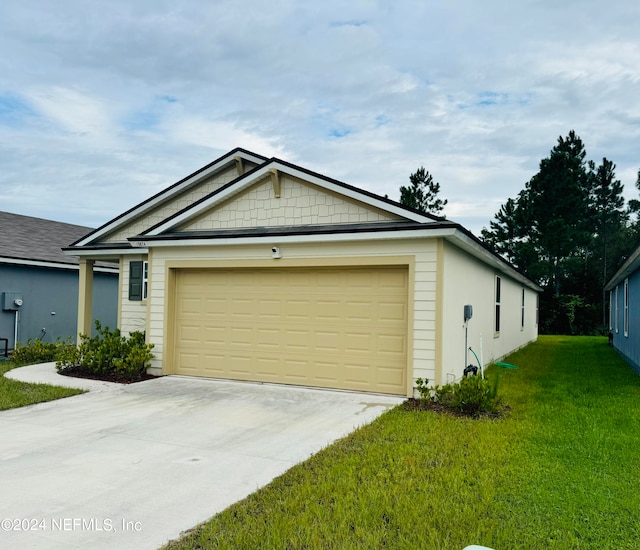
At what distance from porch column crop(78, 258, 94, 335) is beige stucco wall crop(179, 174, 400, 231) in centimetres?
459

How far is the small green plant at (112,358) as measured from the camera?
32.4ft

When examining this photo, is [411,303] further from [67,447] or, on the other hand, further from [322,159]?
[322,159]

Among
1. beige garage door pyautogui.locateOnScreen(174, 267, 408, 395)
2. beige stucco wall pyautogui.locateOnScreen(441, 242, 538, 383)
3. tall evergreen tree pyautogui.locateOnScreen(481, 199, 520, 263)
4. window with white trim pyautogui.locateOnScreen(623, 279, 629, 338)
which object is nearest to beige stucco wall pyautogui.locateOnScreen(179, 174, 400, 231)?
beige garage door pyautogui.locateOnScreen(174, 267, 408, 395)

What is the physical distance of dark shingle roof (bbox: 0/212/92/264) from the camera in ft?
49.6

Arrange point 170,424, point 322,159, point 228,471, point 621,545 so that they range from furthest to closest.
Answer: point 322,159
point 170,424
point 228,471
point 621,545

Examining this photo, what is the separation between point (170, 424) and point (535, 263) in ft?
99.5

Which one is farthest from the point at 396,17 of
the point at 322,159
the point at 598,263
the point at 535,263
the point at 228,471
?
the point at 598,263

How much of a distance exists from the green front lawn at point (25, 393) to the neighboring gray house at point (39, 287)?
5965 millimetres

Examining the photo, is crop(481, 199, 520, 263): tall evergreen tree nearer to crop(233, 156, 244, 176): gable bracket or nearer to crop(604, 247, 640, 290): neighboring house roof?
crop(604, 247, 640, 290): neighboring house roof

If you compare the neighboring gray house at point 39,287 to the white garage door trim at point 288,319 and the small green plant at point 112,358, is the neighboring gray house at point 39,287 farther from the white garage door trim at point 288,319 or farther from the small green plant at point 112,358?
the white garage door trim at point 288,319

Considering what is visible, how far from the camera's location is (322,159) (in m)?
24.6

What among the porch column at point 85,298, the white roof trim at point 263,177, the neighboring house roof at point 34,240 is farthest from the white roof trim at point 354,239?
the neighboring house roof at point 34,240

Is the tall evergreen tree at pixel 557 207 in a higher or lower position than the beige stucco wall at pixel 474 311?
higher

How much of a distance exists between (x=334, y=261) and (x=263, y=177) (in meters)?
2.28
